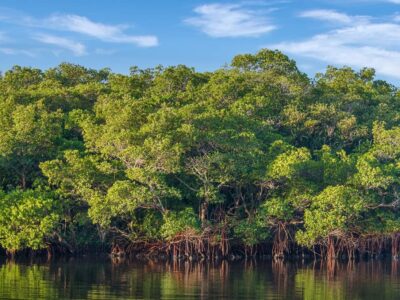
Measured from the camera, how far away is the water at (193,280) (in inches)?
700

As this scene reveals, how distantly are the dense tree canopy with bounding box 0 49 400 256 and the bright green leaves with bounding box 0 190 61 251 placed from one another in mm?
48

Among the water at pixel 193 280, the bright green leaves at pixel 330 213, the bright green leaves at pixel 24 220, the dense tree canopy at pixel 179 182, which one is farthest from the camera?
the bright green leaves at pixel 330 213

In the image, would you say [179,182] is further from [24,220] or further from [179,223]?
[24,220]

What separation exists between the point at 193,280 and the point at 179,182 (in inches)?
325

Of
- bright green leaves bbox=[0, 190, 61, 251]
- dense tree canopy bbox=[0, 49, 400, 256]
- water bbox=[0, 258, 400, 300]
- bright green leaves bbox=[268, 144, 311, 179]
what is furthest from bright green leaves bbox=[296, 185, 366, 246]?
bright green leaves bbox=[0, 190, 61, 251]

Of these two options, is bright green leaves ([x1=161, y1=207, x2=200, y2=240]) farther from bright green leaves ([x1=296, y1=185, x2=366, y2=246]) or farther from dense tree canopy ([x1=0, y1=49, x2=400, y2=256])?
bright green leaves ([x1=296, y1=185, x2=366, y2=246])

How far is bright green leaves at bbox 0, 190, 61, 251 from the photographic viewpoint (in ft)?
82.4

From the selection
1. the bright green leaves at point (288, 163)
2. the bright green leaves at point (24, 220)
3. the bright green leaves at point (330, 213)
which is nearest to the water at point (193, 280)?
the bright green leaves at point (24, 220)

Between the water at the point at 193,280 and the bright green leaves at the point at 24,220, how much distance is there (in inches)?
34.0

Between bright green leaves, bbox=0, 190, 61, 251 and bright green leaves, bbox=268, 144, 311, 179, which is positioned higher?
bright green leaves, bbox=268, 144, 311, 179

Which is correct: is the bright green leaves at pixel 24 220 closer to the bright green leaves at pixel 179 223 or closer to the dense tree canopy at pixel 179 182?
the dense tree canopy at pixel 179 182

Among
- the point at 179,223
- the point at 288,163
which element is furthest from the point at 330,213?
the point at 179,223

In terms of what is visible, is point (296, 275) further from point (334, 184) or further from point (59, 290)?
point (59, 290)

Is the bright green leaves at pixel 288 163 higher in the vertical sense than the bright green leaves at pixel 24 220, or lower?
higher
